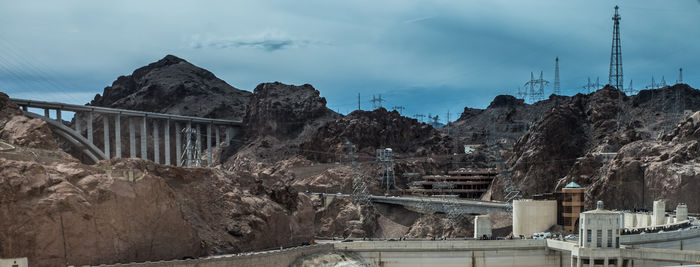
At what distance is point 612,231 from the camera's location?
202 ft

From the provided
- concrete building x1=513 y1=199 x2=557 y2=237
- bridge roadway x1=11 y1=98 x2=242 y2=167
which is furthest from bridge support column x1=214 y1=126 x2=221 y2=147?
concrete building x1=513 y1=199 x2=557 y2=237

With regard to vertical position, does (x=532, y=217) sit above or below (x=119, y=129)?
below

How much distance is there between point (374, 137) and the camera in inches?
6796

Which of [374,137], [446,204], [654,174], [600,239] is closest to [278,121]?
[374,137]

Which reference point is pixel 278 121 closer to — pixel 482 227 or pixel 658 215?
pixel 658 215

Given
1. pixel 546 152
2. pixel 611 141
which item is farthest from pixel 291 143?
pixel 611 141

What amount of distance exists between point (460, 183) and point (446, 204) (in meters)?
27.8

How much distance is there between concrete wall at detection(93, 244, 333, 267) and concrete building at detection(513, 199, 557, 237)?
3105 centimetres

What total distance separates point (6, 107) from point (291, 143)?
349 ft

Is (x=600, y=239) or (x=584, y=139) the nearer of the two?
(x=600, y=239)

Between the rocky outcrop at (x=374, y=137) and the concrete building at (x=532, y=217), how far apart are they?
77658 millimetres

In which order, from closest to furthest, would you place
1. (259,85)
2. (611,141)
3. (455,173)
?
(611,141) → (455,173) → (259,85)

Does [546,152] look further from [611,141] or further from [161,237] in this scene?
[161,237]

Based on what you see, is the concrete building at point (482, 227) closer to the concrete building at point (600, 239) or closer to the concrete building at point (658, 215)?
the concrete building at point (600, 239)
